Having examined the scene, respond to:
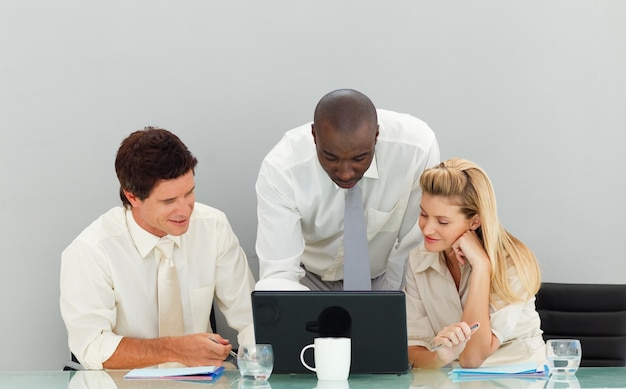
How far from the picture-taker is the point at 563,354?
2092 millimetres

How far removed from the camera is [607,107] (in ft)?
11.3

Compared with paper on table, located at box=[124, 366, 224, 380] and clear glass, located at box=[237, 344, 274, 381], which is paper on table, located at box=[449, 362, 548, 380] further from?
paper on table, located at box=[124, 366, 224, 380]

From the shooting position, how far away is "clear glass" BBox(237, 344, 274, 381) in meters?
2.02

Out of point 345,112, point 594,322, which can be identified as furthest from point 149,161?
point 594,322

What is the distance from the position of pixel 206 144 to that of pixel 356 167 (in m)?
0.97

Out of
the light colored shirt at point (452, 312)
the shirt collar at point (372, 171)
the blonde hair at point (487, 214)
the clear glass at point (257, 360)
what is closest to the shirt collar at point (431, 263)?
the light colored shirt at point (452, 312)

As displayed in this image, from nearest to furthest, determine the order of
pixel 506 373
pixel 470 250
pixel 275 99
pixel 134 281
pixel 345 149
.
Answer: pixel 506 373 < pixel 345 149 < pixel 470 250 < pixel 134 281 < pixel 275 99

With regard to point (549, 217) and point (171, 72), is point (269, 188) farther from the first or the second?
point (549, 217)

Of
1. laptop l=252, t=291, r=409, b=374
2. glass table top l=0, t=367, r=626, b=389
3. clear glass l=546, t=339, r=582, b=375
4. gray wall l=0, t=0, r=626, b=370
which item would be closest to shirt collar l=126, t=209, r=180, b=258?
gray wall l=0, t=0, r=626, b=370

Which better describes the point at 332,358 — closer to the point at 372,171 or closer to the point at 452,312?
the point at 452,312

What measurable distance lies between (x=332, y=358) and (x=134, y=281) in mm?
1002

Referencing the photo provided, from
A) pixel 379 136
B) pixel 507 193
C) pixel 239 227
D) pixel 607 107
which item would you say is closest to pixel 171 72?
pixel 239 227

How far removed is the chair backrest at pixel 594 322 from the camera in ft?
10.3

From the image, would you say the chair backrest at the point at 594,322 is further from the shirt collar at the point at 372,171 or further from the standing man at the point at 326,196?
the shirt collar at the point at 372,171
